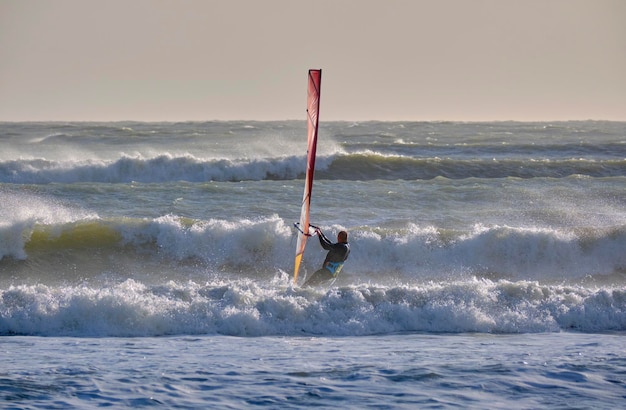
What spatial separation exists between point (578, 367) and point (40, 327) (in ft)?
22.7

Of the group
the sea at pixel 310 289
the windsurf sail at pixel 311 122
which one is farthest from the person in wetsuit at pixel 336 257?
the windsurf sail at pixel 311 122

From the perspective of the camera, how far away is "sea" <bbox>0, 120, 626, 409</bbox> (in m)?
10.2

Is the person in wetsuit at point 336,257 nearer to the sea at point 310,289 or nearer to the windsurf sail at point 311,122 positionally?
the sea at point 310,289

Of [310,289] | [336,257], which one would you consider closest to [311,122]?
[336,257]

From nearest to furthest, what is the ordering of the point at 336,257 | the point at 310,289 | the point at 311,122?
the point at 311,122 < the point at 336,257 < the point at 310,289

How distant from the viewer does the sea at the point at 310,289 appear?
10.2m

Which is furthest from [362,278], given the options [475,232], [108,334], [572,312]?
[108,334]

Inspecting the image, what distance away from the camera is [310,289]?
14.7 m

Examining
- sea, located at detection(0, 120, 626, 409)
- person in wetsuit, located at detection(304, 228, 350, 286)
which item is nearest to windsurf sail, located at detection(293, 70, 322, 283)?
person in wetsuit, located at detection(304, 228, 350, 286)

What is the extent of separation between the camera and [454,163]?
30156mm

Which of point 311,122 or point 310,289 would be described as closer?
point 311,122

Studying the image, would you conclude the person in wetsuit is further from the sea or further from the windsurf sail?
the windsurf sail

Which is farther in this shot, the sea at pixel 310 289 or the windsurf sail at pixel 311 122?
the windsurf sail at pixel 311 122

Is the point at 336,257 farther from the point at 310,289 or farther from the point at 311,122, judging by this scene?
the point at 311,122
